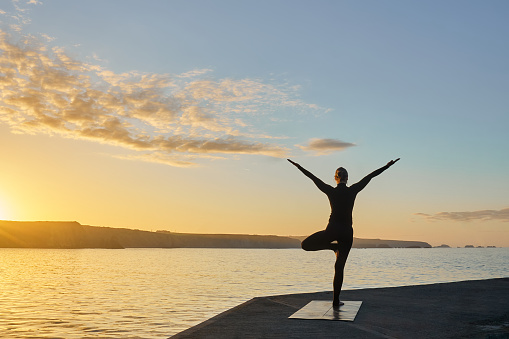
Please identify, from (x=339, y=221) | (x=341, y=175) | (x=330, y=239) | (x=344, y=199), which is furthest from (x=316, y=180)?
(x=330, y=239)

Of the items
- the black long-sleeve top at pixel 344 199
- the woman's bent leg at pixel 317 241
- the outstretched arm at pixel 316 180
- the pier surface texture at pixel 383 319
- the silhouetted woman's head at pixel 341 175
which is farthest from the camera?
the silhouetted woman's head at pixel 341 175

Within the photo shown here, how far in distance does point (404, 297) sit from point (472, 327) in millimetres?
4941

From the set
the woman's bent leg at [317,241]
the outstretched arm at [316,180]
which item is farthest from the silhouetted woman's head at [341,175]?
the woman's bent leg at [317,241]

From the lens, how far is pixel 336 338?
748cm

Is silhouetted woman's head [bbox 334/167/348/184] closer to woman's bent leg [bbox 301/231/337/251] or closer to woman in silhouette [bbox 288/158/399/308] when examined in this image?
woman in silhouette [bbox 288/158/399/308]

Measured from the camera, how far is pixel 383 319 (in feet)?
31.7

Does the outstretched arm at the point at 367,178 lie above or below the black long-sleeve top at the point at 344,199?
above

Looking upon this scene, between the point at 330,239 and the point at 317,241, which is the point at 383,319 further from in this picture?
the point at 317,241

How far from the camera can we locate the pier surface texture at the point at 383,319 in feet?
26.6

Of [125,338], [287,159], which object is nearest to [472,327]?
[287,159]

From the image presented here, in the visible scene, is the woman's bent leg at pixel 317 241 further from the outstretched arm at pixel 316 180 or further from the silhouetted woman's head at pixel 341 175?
the silhouetted woman's head at pixel 341 175

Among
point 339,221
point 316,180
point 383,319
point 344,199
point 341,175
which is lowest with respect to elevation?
point 383,319

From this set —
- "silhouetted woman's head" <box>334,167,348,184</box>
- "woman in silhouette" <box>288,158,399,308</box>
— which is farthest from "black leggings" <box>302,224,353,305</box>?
"silhouetted woman's head" <box>334,167,348,184</box>

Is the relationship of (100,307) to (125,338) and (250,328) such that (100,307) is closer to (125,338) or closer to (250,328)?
(125,338)
